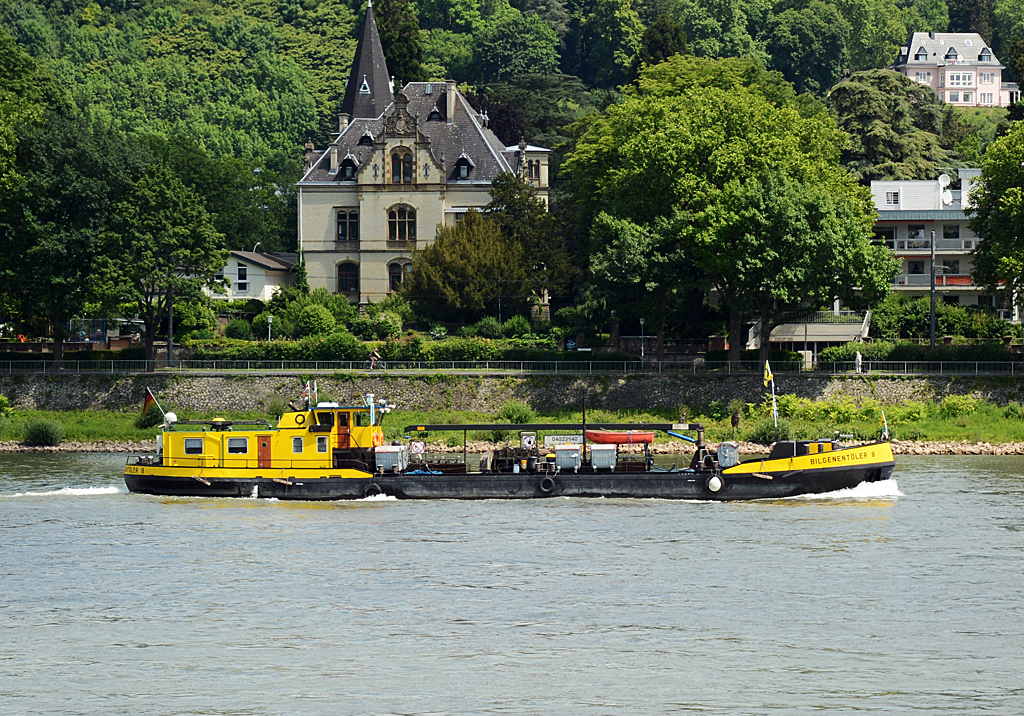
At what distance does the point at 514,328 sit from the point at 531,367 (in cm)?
1173

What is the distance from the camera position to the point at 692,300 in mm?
95125

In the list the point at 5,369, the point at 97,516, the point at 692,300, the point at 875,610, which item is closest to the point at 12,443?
the point at 5,369

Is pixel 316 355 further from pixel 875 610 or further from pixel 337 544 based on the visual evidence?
pixel 875 610

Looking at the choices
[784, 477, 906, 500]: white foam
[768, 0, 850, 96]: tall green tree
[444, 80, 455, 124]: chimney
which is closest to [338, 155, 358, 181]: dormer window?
[444, 80, 455, 124]: chimney

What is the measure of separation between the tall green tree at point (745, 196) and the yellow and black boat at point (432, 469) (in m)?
22.7

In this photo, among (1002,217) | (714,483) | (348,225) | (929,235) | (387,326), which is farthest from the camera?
(348,225)

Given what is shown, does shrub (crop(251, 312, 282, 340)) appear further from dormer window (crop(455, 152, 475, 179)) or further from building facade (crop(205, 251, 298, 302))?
dormer window (crop(455, 152, 475, 179))

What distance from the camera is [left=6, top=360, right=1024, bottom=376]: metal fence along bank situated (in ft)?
274

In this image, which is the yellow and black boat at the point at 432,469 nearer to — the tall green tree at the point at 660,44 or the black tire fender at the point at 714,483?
the black tire fender at the point at 714,483

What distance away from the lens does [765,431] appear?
252 feet

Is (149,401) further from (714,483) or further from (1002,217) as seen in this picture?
(1002,217)

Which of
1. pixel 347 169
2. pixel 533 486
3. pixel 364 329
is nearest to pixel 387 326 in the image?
pixel 364 329

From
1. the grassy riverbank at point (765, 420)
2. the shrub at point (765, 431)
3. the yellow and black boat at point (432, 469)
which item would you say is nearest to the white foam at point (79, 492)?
the yellow and black boat at point (432, 469)

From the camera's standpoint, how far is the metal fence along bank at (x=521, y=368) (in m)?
83.4
